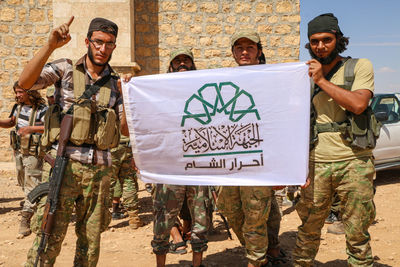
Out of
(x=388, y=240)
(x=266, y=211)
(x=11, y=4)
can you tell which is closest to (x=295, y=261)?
(x=266, y=211)

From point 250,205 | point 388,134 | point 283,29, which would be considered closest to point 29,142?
point 250,205

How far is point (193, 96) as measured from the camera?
2.90 meters

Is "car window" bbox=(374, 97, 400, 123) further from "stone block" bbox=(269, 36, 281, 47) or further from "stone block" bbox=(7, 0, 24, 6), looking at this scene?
"stone block" bbox=(7, 0, 24, 6)

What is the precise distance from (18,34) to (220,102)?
23.2 ft

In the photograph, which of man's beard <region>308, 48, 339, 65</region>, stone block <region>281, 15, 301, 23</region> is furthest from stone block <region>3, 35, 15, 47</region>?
man's beard <region>308, 48, 339, 65</region>

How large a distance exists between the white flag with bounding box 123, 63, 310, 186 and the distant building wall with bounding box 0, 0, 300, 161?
17.4ft

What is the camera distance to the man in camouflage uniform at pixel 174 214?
3160mm

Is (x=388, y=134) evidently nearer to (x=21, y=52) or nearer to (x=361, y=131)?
(x=361, y=131)

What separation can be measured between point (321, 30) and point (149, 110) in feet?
4.89

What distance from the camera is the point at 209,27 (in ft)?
27.0

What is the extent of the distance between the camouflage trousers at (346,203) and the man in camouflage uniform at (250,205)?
303mm

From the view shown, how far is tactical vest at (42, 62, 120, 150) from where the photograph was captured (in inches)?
102

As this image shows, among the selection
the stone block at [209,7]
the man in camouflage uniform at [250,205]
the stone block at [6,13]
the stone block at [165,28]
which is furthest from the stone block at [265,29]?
the stone block at [6,13]

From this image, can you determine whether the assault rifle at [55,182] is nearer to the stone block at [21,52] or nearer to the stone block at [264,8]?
the stone block at [21,52]
